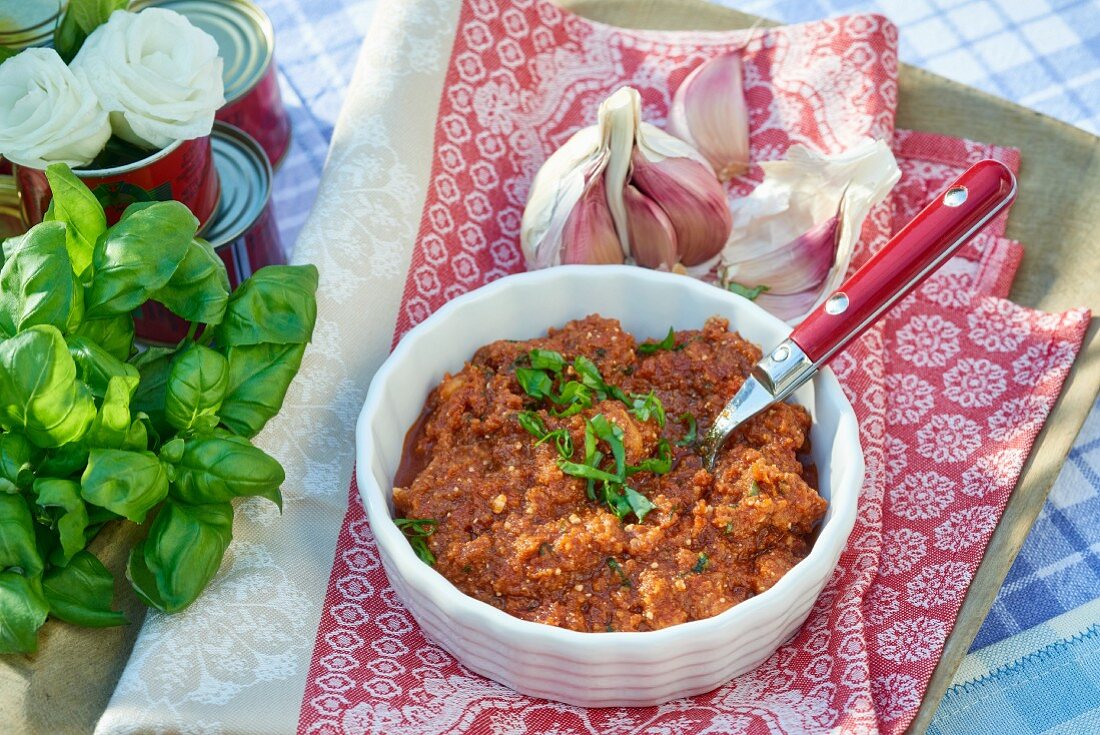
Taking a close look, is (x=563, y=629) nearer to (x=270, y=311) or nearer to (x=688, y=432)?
(x=688, y=432)

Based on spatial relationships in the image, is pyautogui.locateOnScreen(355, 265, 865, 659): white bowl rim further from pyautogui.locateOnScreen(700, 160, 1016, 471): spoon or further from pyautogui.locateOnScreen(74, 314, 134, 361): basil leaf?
pyautogui.locateOnScreen(74, 314, 134, 361): basil leaf

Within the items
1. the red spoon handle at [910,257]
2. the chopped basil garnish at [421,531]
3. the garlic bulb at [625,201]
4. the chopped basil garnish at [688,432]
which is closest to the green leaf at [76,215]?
the chopped basil garnish at [421,531]

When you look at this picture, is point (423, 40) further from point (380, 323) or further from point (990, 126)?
point (990, 126)

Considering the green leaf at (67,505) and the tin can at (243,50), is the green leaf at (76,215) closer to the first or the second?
the green leaf at (67,505)

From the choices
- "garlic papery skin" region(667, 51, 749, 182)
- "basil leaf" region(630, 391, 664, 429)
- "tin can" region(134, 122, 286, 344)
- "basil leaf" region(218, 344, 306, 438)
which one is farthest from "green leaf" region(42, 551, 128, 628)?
"garlic papery skin" region(667, 51, 749, 182)

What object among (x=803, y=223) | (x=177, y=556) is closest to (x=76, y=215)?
(x=177, y=556)

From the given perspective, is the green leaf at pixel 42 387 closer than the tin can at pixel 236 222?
Yes

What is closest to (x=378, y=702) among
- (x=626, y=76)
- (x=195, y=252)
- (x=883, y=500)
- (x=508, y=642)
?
(x=508, y=642)
